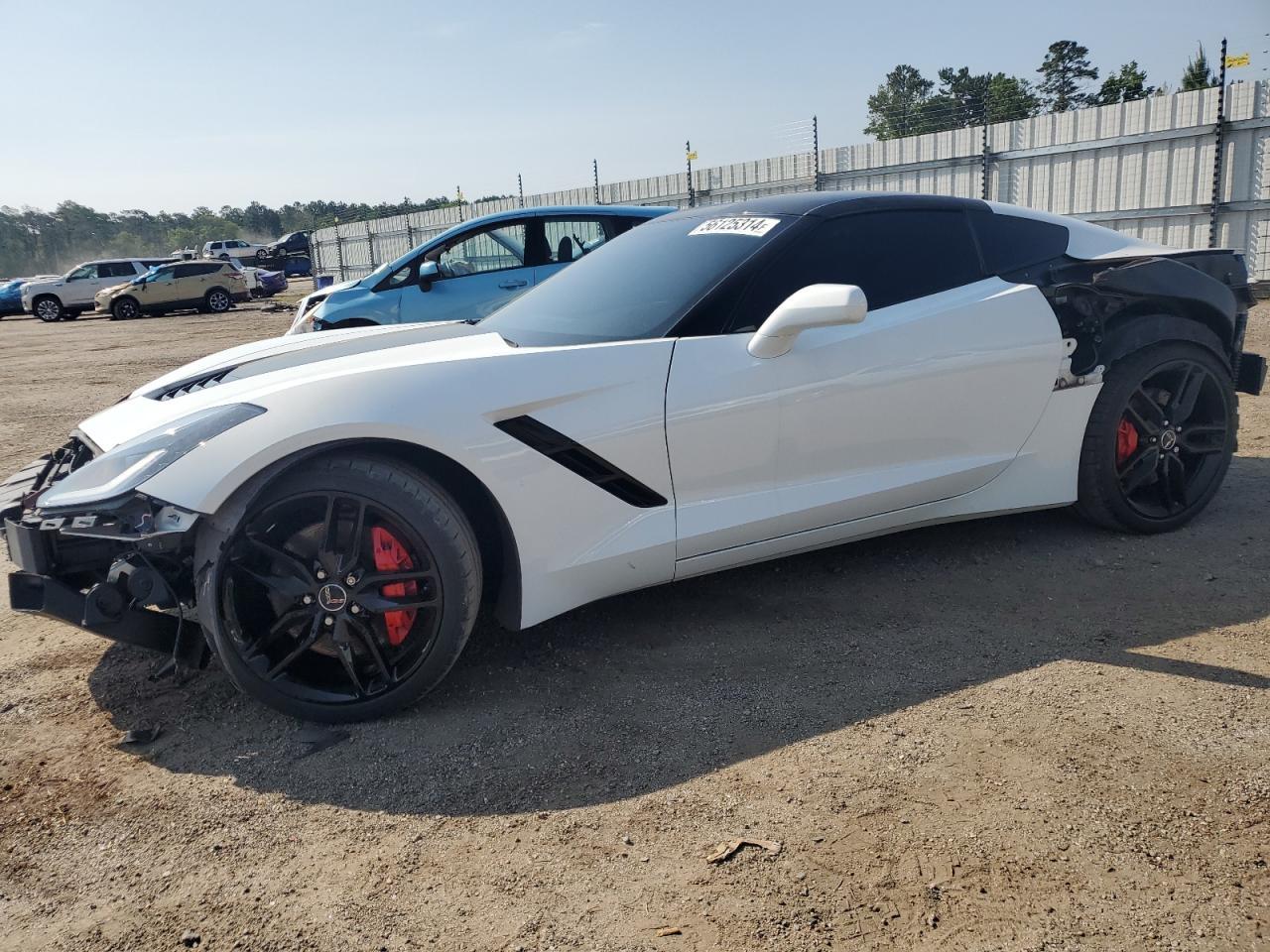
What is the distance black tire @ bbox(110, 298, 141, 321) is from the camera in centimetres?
2688

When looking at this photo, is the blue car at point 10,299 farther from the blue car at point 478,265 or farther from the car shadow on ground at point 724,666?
the car shadow on ground at point 724,666

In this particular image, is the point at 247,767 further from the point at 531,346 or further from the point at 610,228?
the point at 610,228

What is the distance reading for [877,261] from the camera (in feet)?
11.9

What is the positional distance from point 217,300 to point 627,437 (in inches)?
1098

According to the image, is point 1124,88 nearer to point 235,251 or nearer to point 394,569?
point 394,569

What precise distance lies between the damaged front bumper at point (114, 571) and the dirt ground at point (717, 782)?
33 cm

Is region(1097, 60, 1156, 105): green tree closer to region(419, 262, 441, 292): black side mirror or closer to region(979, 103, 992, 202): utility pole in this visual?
region(979, 103, 992, 202): utility pole

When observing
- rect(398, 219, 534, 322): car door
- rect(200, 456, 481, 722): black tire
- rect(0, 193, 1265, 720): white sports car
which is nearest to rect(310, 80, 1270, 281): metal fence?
rect(398, 219, 534, 322): car door

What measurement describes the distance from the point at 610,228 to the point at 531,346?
19.7ft

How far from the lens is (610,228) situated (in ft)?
29.3

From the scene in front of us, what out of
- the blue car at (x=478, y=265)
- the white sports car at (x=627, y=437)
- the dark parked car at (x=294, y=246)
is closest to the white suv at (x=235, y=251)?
the dark parked car at (x=294, y=246)

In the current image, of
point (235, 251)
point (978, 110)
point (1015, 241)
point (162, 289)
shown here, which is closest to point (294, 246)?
point (235, 251)

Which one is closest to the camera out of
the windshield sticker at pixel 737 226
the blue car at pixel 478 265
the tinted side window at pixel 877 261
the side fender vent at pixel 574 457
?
the side fender vent at pixel 574 457

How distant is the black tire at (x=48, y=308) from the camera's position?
1093 inches
